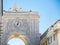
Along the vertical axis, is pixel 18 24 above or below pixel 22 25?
above

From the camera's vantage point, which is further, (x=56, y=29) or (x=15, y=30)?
(x=15, y=30)

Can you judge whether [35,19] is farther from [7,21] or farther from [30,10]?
[7,21]

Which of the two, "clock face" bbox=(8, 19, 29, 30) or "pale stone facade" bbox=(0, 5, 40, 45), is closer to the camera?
"pale stone facade" bbox=(0, 5, 40, 45)

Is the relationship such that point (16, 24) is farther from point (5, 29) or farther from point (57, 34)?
point (57, 34)

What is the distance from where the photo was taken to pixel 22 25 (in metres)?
40.6

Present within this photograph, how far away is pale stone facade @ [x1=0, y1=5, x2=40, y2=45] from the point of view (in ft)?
132

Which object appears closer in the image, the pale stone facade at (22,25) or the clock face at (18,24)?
the pale stone facade at (22,25)

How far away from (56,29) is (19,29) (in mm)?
13952

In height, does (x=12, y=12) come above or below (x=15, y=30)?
above

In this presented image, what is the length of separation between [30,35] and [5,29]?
4925mm

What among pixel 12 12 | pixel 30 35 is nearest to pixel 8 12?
pixel 12 12

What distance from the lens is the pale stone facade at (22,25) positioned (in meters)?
40.2

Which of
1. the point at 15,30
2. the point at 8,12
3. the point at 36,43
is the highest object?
the point at 8,12

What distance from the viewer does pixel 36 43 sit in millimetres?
40125
